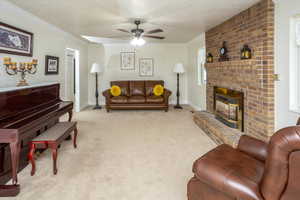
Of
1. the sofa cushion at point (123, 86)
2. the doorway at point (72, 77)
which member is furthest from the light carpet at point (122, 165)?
the sofa cushion at point (123, 86)

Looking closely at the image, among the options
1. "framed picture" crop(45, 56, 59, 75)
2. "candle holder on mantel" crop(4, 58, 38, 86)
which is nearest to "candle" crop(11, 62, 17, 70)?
"candle holder on mantel" crop(4, 58, 38, 86)

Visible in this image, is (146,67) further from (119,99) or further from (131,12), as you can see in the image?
(131,12)

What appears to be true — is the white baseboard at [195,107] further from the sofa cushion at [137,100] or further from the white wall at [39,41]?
the white wall at [39,41]

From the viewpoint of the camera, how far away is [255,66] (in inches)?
124

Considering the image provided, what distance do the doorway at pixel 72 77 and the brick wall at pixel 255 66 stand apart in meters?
4.15

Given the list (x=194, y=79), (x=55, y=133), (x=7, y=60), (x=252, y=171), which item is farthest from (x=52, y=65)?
(x=194, y=79)

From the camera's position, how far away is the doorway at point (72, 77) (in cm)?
597

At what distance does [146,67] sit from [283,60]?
554 centimetres

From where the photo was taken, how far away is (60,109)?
3.40m

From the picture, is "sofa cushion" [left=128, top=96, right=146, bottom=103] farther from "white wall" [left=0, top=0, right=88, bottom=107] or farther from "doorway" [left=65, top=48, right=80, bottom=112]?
"white wall" [left=0, top=0, right=88, bottom=107]

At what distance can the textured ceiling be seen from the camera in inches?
128

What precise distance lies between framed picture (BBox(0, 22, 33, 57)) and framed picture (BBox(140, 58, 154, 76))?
462 centimetres

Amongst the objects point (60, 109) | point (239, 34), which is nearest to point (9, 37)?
point (60, 109)

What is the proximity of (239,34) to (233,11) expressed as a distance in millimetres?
413
